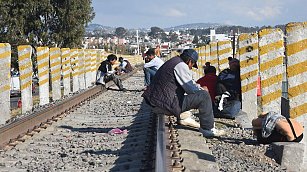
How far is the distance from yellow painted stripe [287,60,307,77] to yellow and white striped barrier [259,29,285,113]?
1.38 meters

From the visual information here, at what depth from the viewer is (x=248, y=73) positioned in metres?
10.4

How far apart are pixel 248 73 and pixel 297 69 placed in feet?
9.61

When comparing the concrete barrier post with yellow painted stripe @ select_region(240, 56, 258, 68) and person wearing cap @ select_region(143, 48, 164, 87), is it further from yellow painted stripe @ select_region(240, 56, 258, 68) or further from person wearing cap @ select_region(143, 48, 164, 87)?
person wearing cap @ select_region(143, 48, 164, 87)

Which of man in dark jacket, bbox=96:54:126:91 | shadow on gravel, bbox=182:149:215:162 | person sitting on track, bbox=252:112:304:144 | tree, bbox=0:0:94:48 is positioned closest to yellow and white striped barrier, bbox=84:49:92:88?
man in dark jacket, bbox=96:54:126:91

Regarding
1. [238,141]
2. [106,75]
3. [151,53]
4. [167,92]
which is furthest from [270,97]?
[106,75]

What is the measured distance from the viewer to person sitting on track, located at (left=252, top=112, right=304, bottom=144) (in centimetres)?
699

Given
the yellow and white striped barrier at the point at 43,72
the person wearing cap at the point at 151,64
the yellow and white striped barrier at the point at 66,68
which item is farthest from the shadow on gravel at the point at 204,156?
the yellow and white striped barrier at the point at 66,68

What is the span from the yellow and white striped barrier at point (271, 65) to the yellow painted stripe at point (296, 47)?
1408 mm

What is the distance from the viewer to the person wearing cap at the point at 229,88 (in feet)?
35.4

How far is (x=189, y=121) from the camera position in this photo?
29.3 feet

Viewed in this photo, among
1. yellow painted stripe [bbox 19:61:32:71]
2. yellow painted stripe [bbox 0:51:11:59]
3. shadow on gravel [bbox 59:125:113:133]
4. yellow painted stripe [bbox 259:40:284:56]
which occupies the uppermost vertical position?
yellow painted stripe [bbox 259:40:284:56]

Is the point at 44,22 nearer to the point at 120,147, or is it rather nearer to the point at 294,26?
the point at 120,147

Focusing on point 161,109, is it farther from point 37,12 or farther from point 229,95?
point 37,12

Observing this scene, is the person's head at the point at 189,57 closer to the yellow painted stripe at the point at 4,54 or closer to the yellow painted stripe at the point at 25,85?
the yellow painted stripe at the point at 4,54
